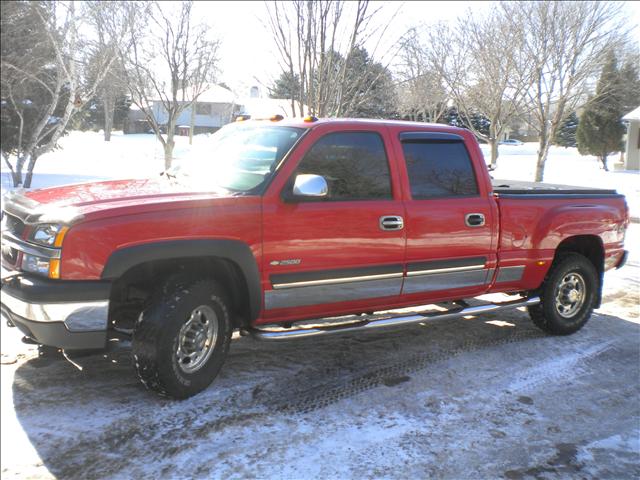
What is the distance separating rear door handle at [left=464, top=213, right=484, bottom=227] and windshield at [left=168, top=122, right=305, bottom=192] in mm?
1578

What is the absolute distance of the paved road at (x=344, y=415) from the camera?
334 cm

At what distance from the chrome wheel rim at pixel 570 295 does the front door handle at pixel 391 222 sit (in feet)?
7.17

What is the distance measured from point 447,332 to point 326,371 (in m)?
1.73

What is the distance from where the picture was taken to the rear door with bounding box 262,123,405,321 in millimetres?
4191

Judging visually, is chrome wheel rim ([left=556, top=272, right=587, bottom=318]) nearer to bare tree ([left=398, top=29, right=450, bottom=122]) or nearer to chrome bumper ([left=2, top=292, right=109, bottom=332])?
chrome bumper ([left=2, top=292, right=109, bottom=332])

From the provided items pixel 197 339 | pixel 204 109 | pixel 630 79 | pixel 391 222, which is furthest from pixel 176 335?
pixel 204 109

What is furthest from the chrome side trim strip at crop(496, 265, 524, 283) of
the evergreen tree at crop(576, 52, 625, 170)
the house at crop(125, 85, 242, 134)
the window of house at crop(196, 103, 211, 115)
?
the window of house at crop(196, 103, 211, 115)

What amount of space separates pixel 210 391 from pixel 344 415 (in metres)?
0.94

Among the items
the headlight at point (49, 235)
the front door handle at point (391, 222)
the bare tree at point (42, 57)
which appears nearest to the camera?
the headlight at point (49, 235)

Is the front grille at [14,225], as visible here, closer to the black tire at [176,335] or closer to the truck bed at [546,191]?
the black tire at [176,335]

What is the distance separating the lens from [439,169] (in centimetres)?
511

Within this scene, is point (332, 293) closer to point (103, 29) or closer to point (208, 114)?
point (103, 29)

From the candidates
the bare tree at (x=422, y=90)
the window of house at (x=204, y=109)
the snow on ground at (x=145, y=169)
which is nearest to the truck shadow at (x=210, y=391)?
the snow on ground at (x=145, y=169)

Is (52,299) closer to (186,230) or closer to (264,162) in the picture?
(186,230)
